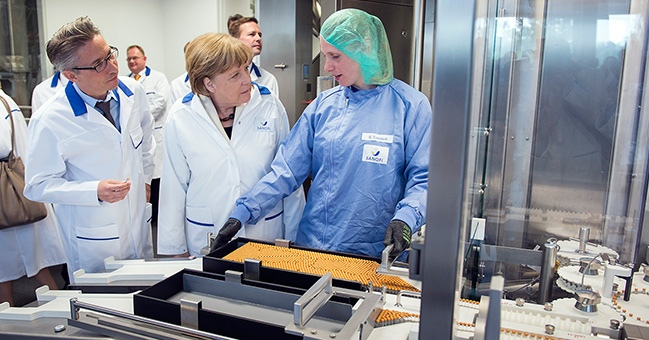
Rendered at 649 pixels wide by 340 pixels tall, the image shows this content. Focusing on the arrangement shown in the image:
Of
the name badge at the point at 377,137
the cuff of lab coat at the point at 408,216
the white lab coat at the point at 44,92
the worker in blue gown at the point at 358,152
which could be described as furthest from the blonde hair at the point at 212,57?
the white lab coat at the point at 44,92

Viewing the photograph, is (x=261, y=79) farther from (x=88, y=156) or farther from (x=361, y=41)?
(x=361, y=41)

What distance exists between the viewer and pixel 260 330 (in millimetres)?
825

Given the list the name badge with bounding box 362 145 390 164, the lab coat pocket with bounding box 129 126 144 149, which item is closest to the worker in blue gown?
the name badge with bounding box 362 145 390 164

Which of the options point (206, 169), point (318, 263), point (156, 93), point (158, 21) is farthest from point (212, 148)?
point (158, 21)

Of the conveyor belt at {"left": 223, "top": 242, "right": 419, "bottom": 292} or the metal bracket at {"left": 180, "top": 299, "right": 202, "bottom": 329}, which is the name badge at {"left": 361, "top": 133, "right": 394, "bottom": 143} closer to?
the conveyor belt at {"left": 223, "top": 242, "right": 419, "bottom": 292}

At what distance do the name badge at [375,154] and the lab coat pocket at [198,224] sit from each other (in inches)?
25.3

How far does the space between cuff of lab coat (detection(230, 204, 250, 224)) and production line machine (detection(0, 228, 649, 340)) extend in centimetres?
24

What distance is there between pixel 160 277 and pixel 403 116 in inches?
34.7

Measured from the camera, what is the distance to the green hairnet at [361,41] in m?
1.51

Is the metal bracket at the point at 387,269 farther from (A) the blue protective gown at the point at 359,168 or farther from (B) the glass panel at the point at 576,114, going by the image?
(B) the glass panel at the point at 576,114

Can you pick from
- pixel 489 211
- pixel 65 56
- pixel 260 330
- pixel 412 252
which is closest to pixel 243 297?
pixel 260 330

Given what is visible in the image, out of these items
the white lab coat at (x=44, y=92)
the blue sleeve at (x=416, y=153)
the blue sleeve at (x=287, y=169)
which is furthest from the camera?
the white lab coat at (x=44, y=92)

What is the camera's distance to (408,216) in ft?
4.25

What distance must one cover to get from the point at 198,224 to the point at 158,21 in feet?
12.9
